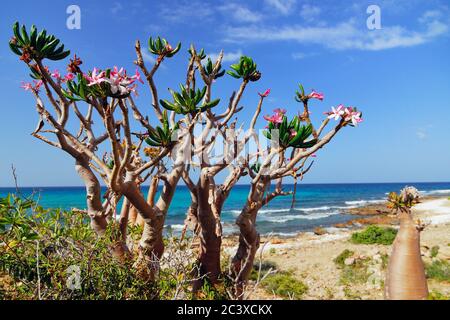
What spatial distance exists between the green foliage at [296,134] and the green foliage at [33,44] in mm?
2261

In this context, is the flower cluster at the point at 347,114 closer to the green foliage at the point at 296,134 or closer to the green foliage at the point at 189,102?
the green foliage at the point at 296,134

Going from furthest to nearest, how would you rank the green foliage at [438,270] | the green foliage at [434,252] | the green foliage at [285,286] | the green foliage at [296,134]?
the green foliage at [434,252] < the green foliage at [438,270] < the green foliage at [285,286] < the green foliage at [296,134]

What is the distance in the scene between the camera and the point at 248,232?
4.27m

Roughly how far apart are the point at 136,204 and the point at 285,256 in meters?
10.8

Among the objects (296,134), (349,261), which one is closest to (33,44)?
(296,134)

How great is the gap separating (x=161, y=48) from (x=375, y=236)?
13.0 m

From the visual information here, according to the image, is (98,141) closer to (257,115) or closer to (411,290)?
(257,115)

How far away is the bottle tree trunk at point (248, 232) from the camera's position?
4070 millimetres

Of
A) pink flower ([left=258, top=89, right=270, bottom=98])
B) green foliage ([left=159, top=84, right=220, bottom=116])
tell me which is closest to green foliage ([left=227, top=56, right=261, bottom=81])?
pink flower ([left=258, top=89, right=270, bottom=98])

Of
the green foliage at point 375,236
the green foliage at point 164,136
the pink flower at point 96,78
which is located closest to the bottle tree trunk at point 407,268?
the green foliage at point 164,136

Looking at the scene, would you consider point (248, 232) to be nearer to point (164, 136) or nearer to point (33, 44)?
point (164, 136)

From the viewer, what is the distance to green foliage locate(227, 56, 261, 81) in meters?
4.02

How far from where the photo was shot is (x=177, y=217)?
28.2 metres

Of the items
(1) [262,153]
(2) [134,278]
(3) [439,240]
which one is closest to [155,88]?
(1) [262,153]
